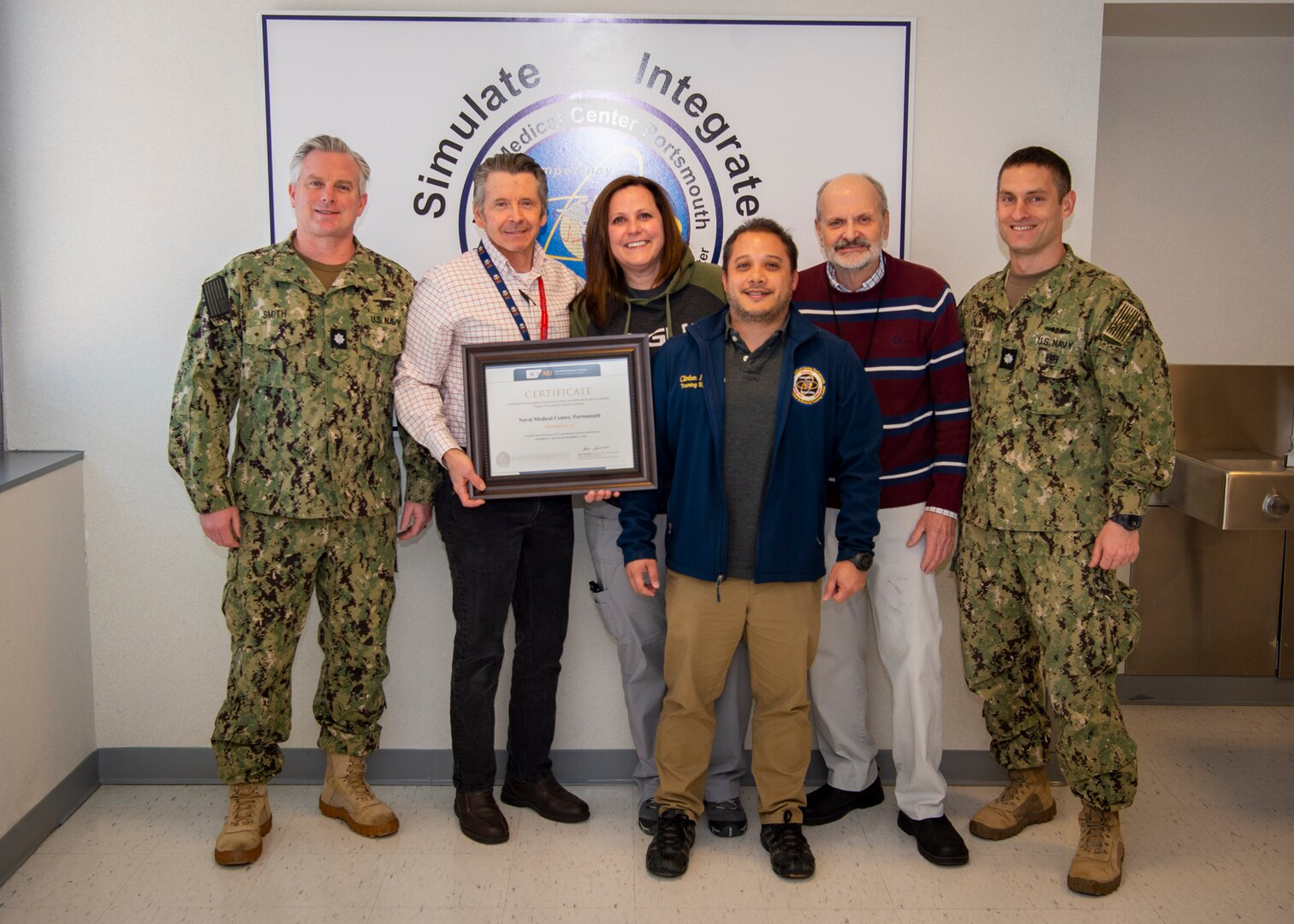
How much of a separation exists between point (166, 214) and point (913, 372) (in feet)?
7.45

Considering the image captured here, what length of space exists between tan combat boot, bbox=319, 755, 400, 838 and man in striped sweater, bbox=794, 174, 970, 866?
1.35 meters

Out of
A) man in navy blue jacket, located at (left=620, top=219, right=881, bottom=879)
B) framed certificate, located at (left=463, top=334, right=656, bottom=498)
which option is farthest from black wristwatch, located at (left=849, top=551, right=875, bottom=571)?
framed certificate, located at (left=463, top=334, right=656, bottom=498)

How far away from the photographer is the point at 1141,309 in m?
2.55

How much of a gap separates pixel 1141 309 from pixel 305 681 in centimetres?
266

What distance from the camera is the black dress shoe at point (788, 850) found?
106 inches

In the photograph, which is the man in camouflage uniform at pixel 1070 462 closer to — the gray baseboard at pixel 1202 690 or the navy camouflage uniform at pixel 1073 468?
the navy camouflage uniform at pixel 1073 468

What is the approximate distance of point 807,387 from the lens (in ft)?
8.49

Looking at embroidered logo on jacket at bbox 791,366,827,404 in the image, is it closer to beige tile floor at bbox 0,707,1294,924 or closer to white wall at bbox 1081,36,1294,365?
beige tile floor at bbox 0,707,1294,924


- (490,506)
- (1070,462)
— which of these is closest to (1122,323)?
(1070,462)

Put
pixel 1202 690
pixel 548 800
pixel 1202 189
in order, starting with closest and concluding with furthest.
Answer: pixel 548 800, pixel 1202 189, pixel 1202 690

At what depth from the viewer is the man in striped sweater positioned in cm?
275

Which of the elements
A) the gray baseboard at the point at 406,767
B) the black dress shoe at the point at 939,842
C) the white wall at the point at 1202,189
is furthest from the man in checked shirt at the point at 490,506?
the white wall at the point at 1202,189

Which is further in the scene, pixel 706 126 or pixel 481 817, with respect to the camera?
pixel 706 126

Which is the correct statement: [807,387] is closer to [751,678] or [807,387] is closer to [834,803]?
[751,678]
